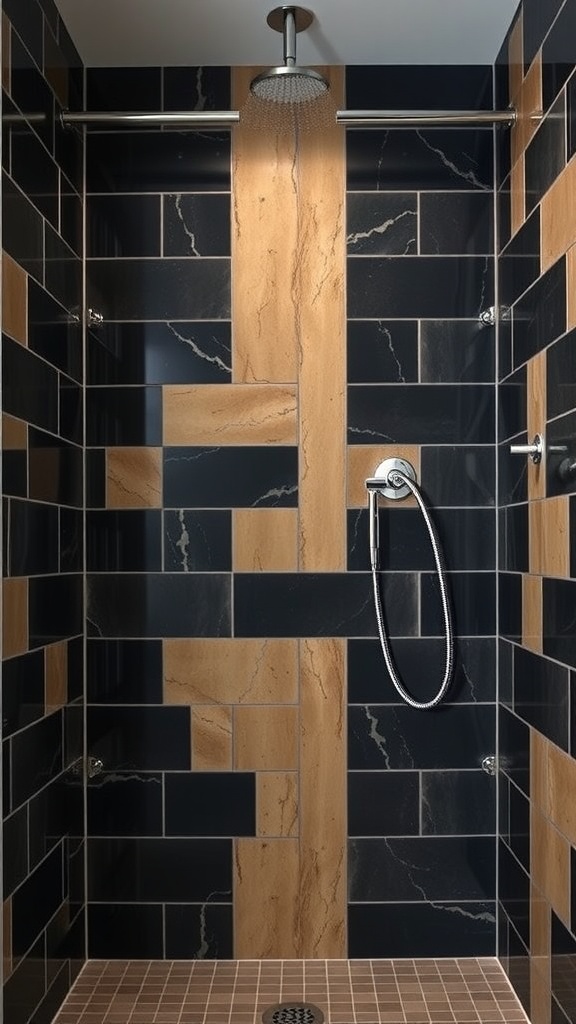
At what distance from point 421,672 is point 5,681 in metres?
1.14

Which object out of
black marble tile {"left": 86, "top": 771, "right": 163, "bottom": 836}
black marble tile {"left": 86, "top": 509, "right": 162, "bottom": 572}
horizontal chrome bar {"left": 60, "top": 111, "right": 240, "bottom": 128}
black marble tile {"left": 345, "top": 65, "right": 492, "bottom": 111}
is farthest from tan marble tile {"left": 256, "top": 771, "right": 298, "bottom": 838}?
black marble tile {"left": 345, "top": 65, "right": 492, "bottom": 111}

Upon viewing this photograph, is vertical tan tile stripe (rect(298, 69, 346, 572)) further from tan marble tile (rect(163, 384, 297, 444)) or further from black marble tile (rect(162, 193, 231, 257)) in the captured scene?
black marble tile (rect(162, 193, 231, 257))

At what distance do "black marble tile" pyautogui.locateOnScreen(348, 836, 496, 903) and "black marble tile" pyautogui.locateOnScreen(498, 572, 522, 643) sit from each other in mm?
572

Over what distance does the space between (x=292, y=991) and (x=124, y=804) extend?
0.62 metres

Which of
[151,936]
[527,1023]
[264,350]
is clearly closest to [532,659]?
[527,1023]

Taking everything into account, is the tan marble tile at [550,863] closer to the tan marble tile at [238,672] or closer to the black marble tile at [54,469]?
the tan marble tile at [238,672]

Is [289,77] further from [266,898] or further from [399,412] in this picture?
[266,898]

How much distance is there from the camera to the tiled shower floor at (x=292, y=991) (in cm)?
234

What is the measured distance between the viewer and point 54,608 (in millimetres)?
2342

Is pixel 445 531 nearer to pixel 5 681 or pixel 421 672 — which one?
pixel 421 672

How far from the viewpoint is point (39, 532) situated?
2209 millimetres

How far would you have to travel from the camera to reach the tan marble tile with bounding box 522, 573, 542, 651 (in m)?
2.17

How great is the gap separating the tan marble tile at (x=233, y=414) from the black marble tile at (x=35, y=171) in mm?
563

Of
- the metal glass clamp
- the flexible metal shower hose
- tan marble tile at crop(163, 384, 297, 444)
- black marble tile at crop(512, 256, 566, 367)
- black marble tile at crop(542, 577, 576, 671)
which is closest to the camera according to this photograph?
black marble tile at crop(542, 577, 576, 671)
